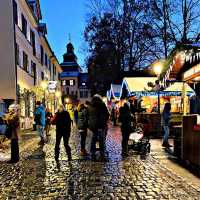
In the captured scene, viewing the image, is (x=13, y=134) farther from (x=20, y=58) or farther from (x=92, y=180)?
(x=20, y=58)

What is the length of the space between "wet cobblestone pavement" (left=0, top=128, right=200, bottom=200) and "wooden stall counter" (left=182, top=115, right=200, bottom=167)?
0.67 meters

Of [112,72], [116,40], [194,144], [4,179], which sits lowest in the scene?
[4,179]

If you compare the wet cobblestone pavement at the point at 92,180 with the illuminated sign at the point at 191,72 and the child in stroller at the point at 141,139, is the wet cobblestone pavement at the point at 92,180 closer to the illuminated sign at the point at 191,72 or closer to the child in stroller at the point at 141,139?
the child in stroller at the point at 141,139

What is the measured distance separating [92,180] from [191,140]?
2.79m

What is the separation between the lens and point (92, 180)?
8273mm

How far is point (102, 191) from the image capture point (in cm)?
721

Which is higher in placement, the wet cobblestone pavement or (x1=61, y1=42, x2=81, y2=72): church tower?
Result: (x1=61, y1=42, x2=81, y2=72): church tower

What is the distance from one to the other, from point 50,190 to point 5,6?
19.0m

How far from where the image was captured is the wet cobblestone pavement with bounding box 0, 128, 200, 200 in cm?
698

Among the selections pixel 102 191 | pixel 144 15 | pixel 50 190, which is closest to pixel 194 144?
pixel 102 191

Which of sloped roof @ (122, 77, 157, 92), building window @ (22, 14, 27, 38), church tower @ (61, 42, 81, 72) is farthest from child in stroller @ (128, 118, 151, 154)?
church tower @ (61, 42, 81, 72)

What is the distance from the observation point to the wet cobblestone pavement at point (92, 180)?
6984 millimetres

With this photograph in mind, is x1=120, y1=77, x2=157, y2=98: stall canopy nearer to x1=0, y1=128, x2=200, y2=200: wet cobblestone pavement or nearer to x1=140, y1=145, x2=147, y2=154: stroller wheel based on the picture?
Answer: x1=140, y1=145, x2=147, y2=154: stroller wheel

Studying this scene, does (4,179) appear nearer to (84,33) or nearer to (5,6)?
(5,6)
